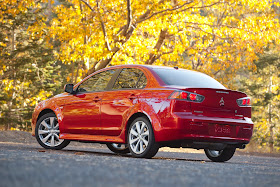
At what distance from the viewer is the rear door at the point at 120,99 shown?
8.62m

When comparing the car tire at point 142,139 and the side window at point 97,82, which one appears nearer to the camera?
the car tire at point 142,139

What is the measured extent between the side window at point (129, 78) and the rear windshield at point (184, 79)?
332 mm

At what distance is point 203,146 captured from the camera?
8.13m

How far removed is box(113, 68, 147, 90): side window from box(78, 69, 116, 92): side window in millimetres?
302

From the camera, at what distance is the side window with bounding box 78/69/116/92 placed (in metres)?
9.44

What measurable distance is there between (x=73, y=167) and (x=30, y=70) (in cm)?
2379

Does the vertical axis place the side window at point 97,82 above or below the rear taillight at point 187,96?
above

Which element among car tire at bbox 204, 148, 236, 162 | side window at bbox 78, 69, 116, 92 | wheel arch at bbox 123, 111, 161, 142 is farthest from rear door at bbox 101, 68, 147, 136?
car tire at bbox 204, 148, 236, 162

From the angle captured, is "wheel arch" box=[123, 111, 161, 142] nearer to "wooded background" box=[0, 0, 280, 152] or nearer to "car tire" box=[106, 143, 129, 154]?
"car tire" box=[106, 143, 129, 154]

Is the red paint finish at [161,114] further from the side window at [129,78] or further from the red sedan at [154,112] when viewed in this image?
the side window at [129,78]

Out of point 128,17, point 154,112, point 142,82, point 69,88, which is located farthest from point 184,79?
point 128,17

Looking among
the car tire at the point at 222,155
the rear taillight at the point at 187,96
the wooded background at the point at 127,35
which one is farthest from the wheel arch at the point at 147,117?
the wooded background at the point at 127,35

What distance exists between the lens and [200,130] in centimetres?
798

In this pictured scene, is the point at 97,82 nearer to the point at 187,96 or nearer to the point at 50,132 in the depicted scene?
the point at 50,132
